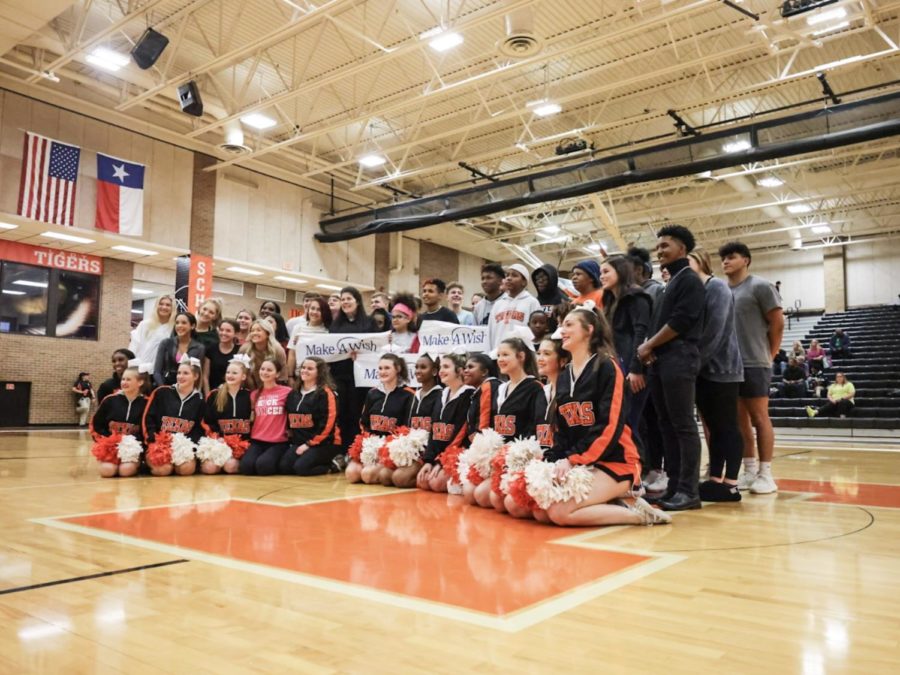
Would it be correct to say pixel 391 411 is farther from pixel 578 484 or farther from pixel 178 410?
pixel 578 484

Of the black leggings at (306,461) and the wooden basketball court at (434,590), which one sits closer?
the wooden basketball court at (434,590)

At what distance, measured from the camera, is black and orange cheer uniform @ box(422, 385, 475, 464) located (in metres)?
4.59

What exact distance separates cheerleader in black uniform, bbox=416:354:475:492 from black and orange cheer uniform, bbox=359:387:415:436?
0.48m

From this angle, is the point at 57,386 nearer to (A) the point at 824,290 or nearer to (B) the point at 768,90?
(B) the point at 768,90

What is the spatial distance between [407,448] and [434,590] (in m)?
2.65

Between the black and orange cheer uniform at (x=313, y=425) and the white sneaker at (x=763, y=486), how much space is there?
3.13m

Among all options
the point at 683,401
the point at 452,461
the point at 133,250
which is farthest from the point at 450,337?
the point at 133,250

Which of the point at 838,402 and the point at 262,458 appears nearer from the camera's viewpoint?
the point at 262,458

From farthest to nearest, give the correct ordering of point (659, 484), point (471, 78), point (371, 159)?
point (371, 159) < point (471, 78) < point (659, 484)

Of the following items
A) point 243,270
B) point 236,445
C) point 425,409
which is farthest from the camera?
point 243,270

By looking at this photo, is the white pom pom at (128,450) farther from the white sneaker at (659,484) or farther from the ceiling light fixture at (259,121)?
the ceiling light fixture at (259,121)

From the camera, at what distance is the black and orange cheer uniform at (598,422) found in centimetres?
326

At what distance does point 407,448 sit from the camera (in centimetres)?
475

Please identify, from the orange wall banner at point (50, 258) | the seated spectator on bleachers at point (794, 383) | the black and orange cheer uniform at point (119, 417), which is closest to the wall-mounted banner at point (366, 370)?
the black and orange cheer uniform at point (119, 417)
